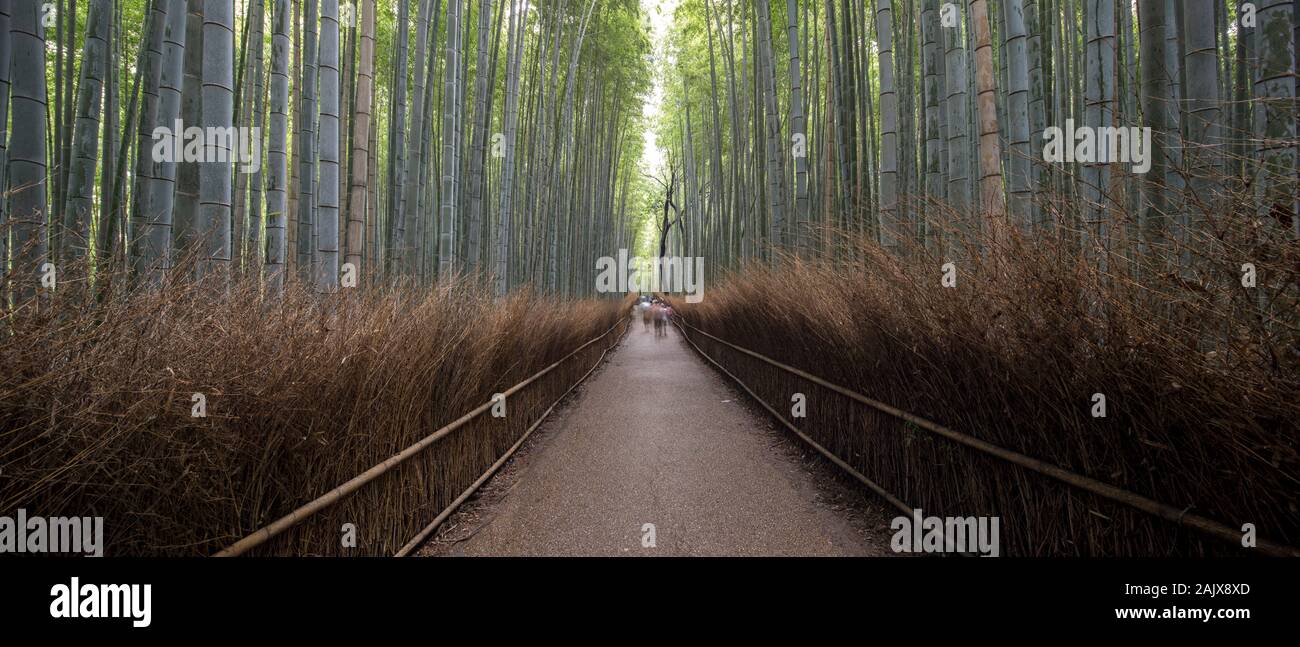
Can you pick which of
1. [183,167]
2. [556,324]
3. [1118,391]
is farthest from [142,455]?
[556,324]

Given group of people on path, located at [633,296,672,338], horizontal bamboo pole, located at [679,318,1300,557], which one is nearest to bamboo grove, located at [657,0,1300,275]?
horizontal bamboo pole, located at [679,318,1300,557]

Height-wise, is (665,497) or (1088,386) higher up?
(1088,386)

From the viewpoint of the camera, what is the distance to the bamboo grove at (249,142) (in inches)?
78.2

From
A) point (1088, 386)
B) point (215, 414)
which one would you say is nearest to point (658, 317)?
point (1088, 386)

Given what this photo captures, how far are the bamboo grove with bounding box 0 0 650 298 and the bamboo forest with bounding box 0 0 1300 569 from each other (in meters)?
0.03

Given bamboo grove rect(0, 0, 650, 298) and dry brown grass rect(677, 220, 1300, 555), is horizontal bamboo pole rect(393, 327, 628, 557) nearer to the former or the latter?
bamboo grove rect(0, 0, 650, 298)

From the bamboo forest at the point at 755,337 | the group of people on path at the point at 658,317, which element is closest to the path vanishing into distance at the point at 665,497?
the bamboo forest at the point at 755,337

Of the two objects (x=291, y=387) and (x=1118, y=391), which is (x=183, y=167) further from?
(x=1118, y=391)

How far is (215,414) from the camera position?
4.12ft

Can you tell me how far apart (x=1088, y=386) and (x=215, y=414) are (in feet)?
7.77

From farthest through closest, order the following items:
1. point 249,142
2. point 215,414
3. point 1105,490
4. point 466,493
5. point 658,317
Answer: point 658,317
point 249,142
point 466,493
point 1105,490
point 215,414

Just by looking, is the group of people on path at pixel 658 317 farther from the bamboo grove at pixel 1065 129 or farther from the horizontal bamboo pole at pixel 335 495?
the horizontal bamboo pole at pixel 335 495

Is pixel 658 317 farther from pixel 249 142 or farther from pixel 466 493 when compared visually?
pixel 466 493

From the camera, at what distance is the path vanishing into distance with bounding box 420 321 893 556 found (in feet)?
7.95
